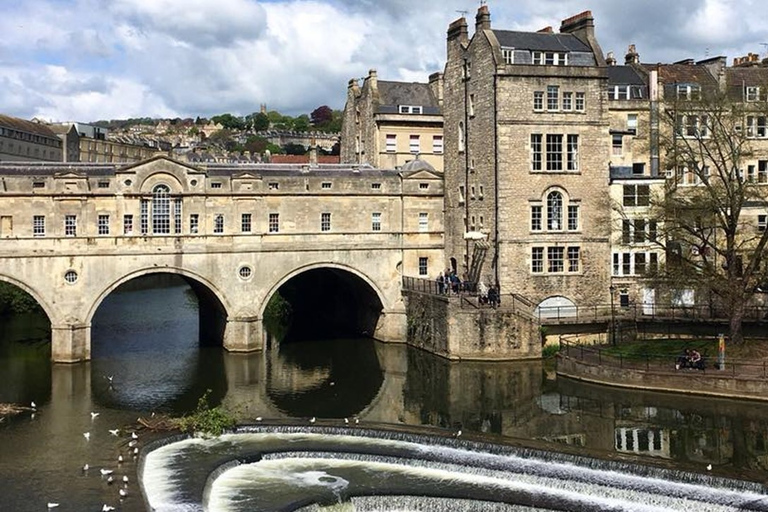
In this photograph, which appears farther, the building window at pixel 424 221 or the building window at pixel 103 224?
the building window at pixel 424 221

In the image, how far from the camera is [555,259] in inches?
1791

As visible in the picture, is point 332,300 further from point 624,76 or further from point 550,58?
point 624,76

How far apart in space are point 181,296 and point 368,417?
45.1 m

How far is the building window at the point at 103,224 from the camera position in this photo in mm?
43531

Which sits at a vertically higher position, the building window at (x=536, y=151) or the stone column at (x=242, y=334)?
the building window at (x=536, y=151)

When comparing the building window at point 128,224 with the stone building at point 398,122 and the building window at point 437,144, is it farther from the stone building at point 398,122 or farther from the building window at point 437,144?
the building window at point 437,144

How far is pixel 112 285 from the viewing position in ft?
143

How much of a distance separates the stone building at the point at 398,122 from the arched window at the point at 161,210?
17.6m

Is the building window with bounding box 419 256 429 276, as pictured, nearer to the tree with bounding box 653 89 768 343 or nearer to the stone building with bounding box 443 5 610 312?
the stone building with bounding box 443 5 610 312

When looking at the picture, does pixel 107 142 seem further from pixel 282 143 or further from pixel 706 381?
pixel 706 381

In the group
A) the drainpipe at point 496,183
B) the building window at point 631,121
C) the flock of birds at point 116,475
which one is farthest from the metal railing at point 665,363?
the flock of birds at point 116,475

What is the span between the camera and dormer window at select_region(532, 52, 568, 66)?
4588 centimetres

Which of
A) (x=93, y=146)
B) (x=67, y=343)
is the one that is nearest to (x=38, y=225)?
(x=67, y=343)

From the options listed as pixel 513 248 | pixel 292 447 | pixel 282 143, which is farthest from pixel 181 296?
pixel 282 143
